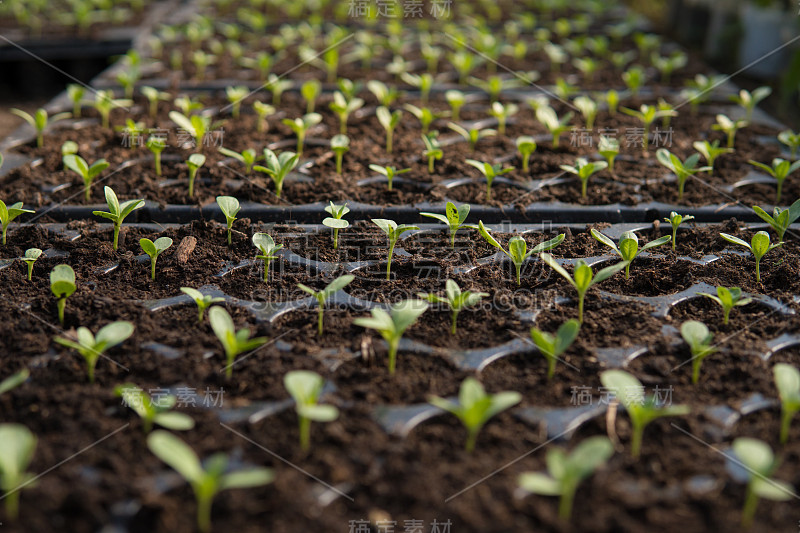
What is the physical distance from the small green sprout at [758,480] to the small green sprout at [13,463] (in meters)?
0.97

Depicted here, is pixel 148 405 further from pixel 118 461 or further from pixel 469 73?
pixel 469 73

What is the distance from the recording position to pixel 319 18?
463cm

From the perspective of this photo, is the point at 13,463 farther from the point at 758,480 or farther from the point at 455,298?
the point at 758,480

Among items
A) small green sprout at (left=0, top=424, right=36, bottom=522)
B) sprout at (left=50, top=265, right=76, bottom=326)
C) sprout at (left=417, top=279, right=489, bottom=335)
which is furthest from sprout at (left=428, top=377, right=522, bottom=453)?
sprout at (left=50, top=265, right=76, bottom=326)

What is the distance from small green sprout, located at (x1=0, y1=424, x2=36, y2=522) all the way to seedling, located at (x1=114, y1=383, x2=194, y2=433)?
172 mm

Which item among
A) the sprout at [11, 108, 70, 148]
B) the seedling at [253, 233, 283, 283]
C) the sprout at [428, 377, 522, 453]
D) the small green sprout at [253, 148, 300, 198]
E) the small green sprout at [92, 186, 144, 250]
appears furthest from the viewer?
the sprout at [11, 108, 70, 148]

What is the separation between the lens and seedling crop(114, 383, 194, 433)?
1068 mm

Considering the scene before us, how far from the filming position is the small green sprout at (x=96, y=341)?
124cm

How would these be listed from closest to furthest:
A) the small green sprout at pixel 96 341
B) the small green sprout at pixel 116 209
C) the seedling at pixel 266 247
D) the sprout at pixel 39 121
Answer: the small green sprout at pixel 96 341 → the seedling at pixel 266 247 → the small green sprout at pixel 116 209 → the sprout at pixel 39 121

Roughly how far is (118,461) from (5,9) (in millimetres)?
4809

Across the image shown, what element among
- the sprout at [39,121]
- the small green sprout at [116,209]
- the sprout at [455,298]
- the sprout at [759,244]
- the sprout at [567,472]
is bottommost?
the sprout at [39,121]

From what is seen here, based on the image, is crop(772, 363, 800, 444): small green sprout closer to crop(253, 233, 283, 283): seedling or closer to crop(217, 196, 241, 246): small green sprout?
crop(253, 233, 283, 283): seedling

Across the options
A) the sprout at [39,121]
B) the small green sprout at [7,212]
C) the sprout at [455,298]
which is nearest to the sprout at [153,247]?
the small green sprout at [7,212]

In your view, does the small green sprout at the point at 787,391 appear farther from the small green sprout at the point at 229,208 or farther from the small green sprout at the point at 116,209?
the small green sprout at the point at 116,209
